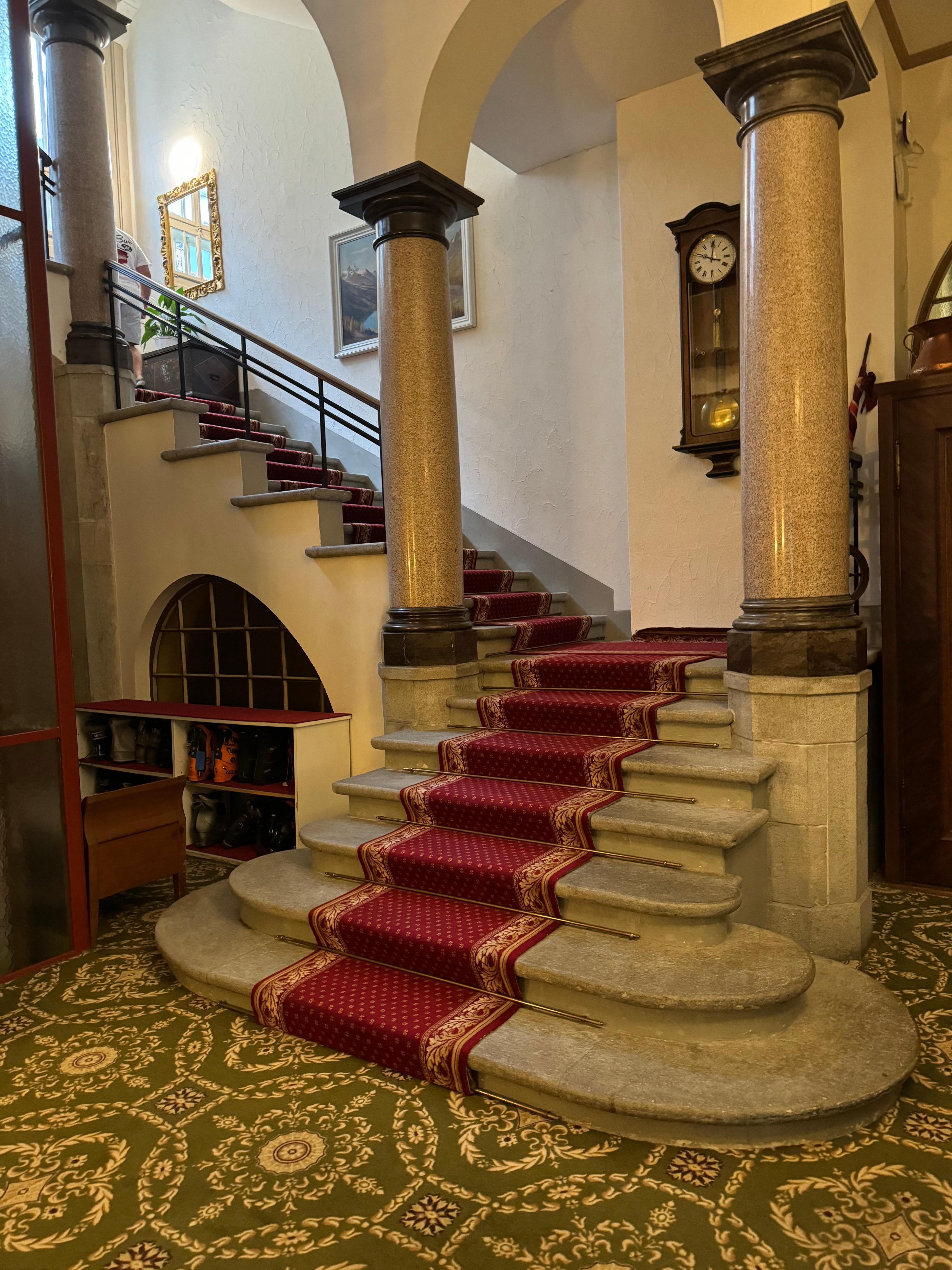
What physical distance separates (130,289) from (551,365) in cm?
480

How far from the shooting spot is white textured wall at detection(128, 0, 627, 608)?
20.4 feet

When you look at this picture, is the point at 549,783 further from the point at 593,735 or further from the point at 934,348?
the point at 934,348

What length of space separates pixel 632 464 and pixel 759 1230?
14.8ft

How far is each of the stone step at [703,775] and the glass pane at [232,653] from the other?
9.88ft

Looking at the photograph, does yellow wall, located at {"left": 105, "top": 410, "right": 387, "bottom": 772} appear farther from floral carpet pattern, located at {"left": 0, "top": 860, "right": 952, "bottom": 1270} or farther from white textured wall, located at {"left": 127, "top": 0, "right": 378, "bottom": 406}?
floral carpet pattern, located at {"left": 0, "top": 860, "right": 952, "bottom": 1270}

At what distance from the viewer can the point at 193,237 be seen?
8797 mm

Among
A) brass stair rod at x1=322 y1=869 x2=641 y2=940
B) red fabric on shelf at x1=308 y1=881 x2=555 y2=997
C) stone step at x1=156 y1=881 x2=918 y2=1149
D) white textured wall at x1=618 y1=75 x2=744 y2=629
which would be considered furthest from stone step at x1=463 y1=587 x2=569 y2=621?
stone step at x1=156 y1=881 x2=918 y2=1149

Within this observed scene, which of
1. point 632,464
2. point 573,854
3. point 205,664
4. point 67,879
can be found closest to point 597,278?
point 632,464

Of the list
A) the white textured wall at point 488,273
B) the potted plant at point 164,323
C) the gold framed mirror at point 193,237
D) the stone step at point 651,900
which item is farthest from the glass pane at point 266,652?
the gold framed mirror at point 193,237

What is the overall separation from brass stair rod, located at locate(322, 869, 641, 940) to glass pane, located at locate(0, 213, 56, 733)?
1442mm

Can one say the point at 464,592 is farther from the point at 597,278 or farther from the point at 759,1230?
the point at 759,1230

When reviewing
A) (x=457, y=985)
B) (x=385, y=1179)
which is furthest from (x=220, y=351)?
(x=385, y=1179)

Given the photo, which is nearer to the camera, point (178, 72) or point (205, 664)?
point (205, 664)

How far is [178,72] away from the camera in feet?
28.9
